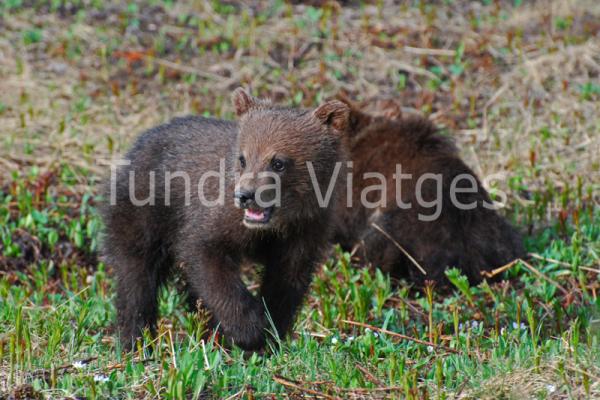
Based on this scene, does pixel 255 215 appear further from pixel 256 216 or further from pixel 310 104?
pixel 310 104

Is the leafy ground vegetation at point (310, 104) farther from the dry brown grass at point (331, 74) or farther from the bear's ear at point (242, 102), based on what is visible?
the bear's ear at point (242, 102)

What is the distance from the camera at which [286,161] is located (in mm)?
5590

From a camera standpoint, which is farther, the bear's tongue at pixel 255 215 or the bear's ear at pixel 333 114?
the bear's ear at pixel 333 114

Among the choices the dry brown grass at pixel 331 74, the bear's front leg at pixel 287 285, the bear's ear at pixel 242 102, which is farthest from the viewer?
the dry brown grass at pixel 331 74

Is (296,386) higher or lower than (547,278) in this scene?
higher

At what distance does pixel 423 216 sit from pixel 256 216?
2292 millimetres

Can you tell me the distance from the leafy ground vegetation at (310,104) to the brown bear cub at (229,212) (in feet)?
0.79

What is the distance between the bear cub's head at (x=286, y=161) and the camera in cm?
543

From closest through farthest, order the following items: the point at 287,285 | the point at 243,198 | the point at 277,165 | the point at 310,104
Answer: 1. the point at 243,198
2. the point at 277,165
3. the point at 287,285
4. the point at 310,104

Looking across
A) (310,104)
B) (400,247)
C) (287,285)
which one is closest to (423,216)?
(400,247)

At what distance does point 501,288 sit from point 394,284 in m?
0.82

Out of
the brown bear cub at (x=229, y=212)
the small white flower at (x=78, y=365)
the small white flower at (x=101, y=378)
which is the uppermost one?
the brown bear cub at (x=229, y=212)

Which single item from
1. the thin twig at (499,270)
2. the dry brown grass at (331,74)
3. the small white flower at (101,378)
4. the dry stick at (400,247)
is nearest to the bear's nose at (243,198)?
the small white flower at (101,378)

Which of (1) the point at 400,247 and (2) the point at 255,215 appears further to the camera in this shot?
(1) the point at 400,247
